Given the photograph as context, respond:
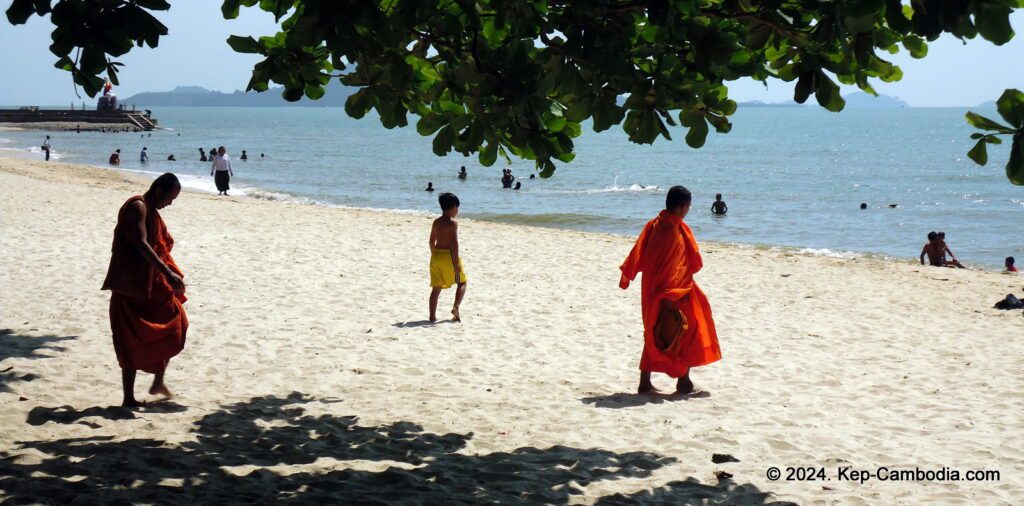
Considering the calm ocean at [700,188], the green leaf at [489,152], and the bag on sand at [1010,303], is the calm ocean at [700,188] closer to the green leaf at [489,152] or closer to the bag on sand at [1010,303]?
the bag on sand at [1010,303]

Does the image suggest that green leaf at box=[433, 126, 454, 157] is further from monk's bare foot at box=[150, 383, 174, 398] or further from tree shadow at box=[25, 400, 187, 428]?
monk's bare foot at box=[150, 383, 174, 398]

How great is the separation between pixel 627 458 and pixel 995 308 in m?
9.20

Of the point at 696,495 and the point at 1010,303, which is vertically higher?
the point at 1010,303

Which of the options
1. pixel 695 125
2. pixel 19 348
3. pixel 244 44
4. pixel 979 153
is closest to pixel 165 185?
pixel 244 44

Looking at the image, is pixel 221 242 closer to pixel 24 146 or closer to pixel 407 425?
pixel 407 425

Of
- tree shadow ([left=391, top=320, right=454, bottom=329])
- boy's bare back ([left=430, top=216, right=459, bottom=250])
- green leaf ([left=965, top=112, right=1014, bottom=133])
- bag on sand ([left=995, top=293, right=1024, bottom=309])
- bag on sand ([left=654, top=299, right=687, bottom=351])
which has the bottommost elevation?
tree shadow ([left=391, top=320, right=454, bottom=329])

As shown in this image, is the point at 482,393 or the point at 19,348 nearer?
the point at 482,393

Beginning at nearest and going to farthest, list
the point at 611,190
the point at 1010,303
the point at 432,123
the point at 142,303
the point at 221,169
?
the point at 432,123
the point at 142,303
the point at 1010,303
the point at 221,169
the point at 611,190

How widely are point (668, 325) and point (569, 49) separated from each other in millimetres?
3321

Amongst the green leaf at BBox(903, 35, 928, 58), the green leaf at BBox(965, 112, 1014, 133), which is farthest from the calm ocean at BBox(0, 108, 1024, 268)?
the green leaf at BBox(965, 112, 1014, 133)

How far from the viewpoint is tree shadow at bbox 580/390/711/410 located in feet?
24.0

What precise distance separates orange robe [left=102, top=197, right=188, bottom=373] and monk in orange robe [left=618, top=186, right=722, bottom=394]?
10.9 feet

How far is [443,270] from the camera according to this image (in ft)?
32.9

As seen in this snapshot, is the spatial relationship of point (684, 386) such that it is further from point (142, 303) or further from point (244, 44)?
point (244, 44)
